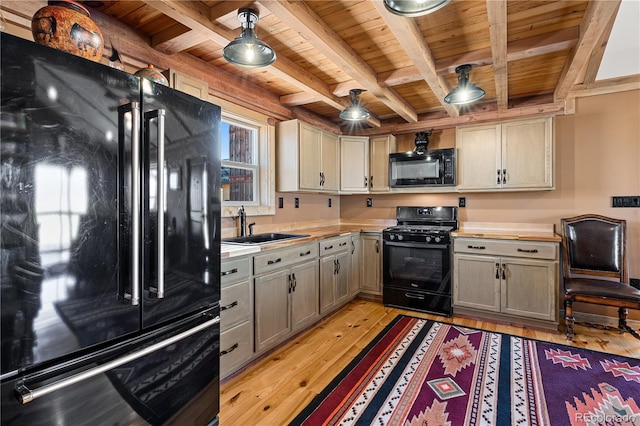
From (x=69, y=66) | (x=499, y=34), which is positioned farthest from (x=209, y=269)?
(x=499, y=34)

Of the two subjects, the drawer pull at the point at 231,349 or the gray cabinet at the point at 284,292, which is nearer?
the drawer pull at the point at 231,349

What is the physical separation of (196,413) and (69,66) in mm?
1588

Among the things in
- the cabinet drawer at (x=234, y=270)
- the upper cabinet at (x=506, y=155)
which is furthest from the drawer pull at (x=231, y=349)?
the upper cabinet at (x=506, y=155)

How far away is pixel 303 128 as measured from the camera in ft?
11.7

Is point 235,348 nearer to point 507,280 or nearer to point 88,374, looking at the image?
point 88,374

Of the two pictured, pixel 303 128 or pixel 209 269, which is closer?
pixel 209 269

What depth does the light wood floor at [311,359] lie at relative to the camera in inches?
79.0

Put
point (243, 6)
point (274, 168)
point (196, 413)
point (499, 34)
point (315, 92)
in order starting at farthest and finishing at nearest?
point (274, 168)
point (315, 92)
point (499, 34)
point (243, 6)
point (196, 413)

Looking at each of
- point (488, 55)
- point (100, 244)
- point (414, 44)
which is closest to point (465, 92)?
point (488, 55)

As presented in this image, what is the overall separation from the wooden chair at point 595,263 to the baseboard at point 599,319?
16 centimetres

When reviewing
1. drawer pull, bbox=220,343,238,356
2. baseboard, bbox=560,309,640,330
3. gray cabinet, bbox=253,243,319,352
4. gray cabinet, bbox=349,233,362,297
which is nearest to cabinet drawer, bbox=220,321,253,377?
drawer pull, bbox=220,343,238,356

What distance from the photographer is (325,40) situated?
2092 millimetres

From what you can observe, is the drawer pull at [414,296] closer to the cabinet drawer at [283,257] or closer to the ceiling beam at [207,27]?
the cabinet drawer at [283,257]

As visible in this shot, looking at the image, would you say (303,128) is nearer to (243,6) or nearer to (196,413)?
(243,6)
